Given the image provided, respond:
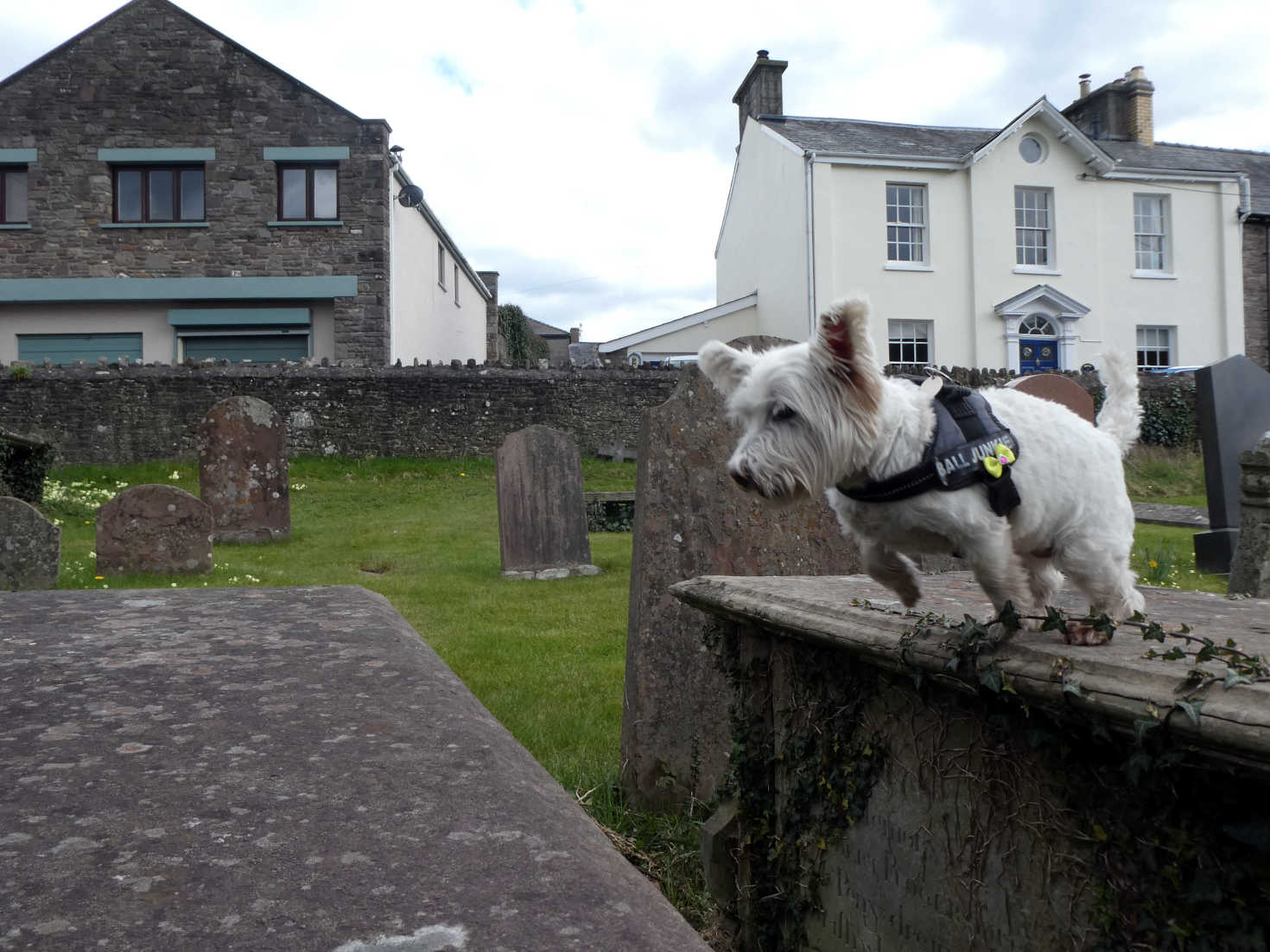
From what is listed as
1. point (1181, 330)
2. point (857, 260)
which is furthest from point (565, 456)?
point (1181, 330)

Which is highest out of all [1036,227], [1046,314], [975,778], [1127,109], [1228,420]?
[1127,109]

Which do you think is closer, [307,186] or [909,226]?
[307,186]

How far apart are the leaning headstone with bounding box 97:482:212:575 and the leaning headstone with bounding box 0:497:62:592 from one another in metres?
0.81

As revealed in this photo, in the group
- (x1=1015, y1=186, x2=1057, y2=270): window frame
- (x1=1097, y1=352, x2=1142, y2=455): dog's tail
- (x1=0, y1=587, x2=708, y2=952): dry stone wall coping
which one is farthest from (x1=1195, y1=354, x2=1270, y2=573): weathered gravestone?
(x1=1015, y1=186, x2=1057, y2=270): window frame

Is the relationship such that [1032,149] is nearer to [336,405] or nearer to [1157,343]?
[1157,343]

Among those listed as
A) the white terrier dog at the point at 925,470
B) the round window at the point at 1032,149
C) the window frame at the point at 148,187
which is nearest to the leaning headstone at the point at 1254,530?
the white terrier dog at the point at 925,470

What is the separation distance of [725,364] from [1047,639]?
104cm

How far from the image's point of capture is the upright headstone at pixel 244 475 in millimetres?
13312

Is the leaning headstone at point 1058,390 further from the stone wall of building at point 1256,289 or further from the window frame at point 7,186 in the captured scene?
the window frame at point 7,186

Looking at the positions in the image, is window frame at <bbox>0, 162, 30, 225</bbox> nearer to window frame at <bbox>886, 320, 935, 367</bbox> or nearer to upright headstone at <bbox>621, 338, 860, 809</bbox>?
window frame at <bbox>886, 320, 935, 367</bbox>

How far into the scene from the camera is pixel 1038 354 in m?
27.1

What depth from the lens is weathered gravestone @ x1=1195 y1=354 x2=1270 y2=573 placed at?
935 cm

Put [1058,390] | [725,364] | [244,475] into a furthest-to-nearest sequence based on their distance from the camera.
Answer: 1. [244,475]
2. [1058,390]
3. [725,364]

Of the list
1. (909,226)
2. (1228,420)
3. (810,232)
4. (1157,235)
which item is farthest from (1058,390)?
(1157,235)
